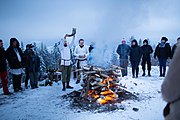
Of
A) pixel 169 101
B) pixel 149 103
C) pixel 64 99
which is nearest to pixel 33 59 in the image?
pixel 64 99

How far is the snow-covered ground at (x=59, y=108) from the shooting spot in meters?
5.71

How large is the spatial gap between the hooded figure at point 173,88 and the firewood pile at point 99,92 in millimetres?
4029

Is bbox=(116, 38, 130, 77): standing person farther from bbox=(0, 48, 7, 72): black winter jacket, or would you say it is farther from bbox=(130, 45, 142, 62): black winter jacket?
bbox=(0, 48, 7, 72): black winter jacket

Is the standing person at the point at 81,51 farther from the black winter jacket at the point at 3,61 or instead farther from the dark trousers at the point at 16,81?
the black winter jacket at the point at 3,61

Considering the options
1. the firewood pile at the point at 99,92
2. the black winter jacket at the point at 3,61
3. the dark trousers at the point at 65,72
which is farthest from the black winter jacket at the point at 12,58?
the firewood pile at the point at 99,92

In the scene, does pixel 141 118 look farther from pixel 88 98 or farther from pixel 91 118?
pixel 88 98

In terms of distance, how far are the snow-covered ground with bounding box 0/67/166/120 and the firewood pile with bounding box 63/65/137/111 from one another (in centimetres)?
34

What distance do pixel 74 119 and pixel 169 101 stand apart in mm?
3746

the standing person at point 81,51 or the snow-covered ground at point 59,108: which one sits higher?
the standing person at point 81,51

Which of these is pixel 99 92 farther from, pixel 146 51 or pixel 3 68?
pixel 146 51

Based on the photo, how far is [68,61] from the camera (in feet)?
27.6

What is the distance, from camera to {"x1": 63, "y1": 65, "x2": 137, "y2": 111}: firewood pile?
6547mm

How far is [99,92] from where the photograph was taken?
22.9 feet

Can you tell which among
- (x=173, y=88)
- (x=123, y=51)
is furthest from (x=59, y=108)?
(x=123, y=51)
